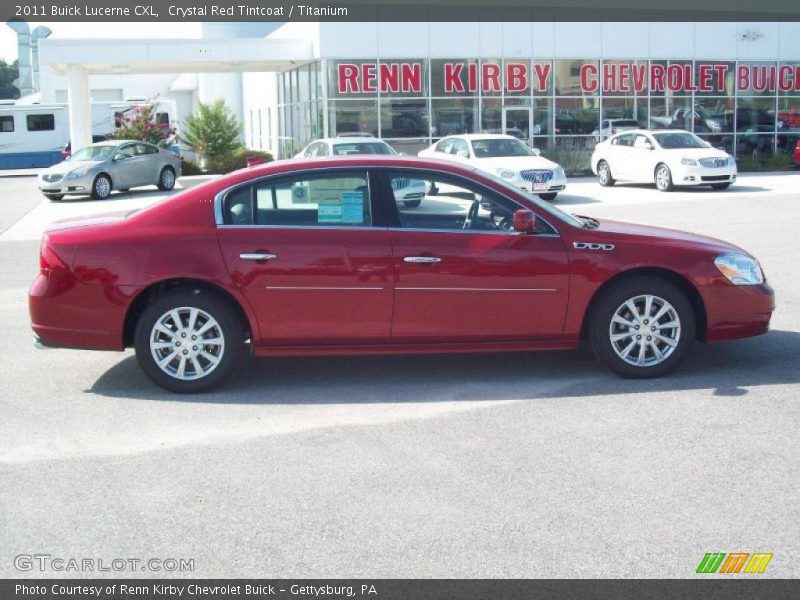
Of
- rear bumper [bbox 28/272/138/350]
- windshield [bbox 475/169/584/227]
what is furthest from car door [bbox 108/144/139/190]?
windshield [bbox 475/169/584/227]

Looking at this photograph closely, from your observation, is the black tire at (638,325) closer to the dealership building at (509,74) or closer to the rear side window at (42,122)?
the dealership building at (509,74)

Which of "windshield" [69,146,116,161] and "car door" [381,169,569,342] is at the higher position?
"windshield" [69,146,116,161]

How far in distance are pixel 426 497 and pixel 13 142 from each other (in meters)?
42.9

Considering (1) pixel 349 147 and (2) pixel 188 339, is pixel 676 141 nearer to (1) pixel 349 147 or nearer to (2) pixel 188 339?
(1) pixel 349 147

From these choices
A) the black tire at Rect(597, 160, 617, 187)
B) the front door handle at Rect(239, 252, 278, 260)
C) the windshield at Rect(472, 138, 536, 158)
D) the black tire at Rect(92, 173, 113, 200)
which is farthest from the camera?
the black tire at Rect(597, 160, 617, 187)

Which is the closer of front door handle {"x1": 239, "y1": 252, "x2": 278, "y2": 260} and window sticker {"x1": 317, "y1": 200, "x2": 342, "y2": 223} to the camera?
front door handle {"x1": 239, "y1": 252, "x2": 278, "y2": 260}

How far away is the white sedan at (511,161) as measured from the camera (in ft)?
71.1

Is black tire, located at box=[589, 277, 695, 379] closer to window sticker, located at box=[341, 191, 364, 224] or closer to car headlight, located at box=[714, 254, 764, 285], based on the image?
car headlight, located at box=[714, 254, 764, 285]

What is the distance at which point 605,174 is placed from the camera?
27047mm

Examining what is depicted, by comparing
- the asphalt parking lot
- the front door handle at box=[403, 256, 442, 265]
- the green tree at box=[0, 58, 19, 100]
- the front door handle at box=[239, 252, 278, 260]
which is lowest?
the asphalt parking lot

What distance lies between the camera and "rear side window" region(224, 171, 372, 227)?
6.80m

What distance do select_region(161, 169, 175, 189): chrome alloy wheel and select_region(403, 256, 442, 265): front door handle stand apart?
22621 mm

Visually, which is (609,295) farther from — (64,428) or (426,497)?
(64,428)

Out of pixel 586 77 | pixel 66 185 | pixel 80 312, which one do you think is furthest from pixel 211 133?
pixel 80 312
